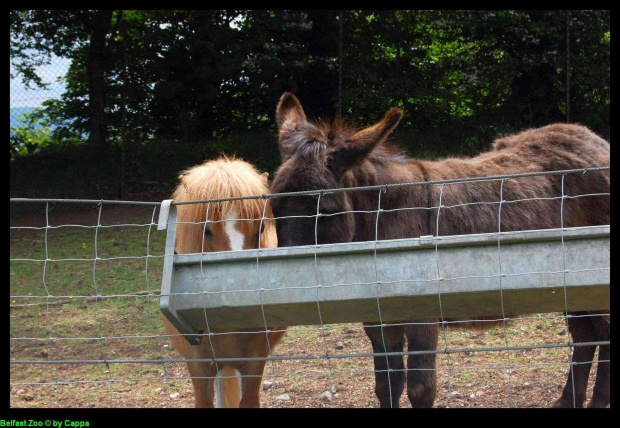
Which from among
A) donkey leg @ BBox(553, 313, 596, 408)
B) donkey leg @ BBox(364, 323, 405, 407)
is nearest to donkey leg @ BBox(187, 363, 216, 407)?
donkey leg @ BBox(364, 323, 405, 407)

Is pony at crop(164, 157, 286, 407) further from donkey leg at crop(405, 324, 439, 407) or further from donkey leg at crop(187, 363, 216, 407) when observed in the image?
donkey leg at crop(405, 324, 439, 407)

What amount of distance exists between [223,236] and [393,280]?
5.27ft

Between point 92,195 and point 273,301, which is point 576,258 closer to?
point 273,301

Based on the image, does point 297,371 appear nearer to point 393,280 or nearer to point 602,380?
point 602,380

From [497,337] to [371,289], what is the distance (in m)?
4.10

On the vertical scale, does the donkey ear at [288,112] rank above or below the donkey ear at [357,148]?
above

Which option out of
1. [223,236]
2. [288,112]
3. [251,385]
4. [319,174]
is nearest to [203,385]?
[251,385]

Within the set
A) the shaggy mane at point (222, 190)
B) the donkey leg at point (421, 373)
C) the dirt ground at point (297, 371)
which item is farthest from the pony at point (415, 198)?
the dirt ground at point (297, 371)

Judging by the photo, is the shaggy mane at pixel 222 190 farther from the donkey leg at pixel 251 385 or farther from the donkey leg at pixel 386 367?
the donkey leg at pixel 386 367

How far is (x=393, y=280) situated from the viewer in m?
2.41

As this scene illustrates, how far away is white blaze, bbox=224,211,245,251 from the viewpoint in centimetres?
375

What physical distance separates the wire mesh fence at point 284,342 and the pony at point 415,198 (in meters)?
0.06

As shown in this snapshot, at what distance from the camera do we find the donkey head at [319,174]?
3.74 metres
